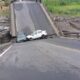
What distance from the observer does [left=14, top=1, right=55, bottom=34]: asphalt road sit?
1.96 meters

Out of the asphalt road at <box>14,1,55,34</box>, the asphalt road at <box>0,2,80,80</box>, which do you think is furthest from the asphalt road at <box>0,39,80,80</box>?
the asphalt road at <box>14,1,55,34</box>

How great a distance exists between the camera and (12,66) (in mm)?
1251

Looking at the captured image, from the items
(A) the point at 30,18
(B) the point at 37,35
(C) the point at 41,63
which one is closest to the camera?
(C) the point at 41,63

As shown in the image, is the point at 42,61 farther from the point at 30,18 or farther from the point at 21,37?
the point at 30,18

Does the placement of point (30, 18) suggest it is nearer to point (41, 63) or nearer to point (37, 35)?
point (37, 35)

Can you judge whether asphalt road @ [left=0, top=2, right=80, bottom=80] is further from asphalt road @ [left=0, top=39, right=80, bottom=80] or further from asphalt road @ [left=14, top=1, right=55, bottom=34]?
asphalt road @ [left=14, top=1, right=55, bottom=34]

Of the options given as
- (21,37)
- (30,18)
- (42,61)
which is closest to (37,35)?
(21,37)

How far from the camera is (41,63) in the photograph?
4.01ft

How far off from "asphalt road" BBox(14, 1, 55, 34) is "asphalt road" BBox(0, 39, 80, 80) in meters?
0.45

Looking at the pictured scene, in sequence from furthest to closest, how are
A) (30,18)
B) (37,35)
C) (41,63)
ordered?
(30,18), (37,35), (41,63)

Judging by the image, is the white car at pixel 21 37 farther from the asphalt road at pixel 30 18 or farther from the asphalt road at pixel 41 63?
the asphalt road at pixel 41 63

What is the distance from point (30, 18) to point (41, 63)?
0.94 meters

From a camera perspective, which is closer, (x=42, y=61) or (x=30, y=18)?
(x=42, y=61)

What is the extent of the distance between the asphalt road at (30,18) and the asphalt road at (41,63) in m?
0.45
